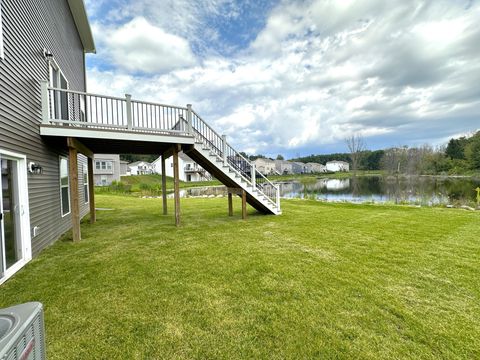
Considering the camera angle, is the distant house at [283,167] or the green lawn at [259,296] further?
the distant house at [283,167]

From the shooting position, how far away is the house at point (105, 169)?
103 ft

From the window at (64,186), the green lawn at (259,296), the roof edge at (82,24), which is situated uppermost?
the roof edge at (82,24)

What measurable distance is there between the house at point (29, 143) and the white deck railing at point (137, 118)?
0.26 meters

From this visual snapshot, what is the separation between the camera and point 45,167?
5391 millimetres

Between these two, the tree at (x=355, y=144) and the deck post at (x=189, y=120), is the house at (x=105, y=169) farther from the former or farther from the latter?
the tree at (x=355, y=144)

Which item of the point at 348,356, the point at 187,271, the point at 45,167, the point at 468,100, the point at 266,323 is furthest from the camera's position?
the point at 468,100

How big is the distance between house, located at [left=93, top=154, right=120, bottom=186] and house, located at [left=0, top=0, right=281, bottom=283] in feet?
83.5

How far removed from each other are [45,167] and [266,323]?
18.9 ft

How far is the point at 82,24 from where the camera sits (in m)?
8.91

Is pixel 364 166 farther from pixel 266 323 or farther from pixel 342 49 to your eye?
pixel 266 323

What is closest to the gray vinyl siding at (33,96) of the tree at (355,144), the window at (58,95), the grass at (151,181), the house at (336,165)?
the window at (58,95)

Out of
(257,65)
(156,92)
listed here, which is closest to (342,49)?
(257,65)

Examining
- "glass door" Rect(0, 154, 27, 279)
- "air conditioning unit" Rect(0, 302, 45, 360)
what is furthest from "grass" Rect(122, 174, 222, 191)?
"air conditioning unit" Rect(0, 302, 45, 360)

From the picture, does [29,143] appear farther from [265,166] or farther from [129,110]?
[265,166]
